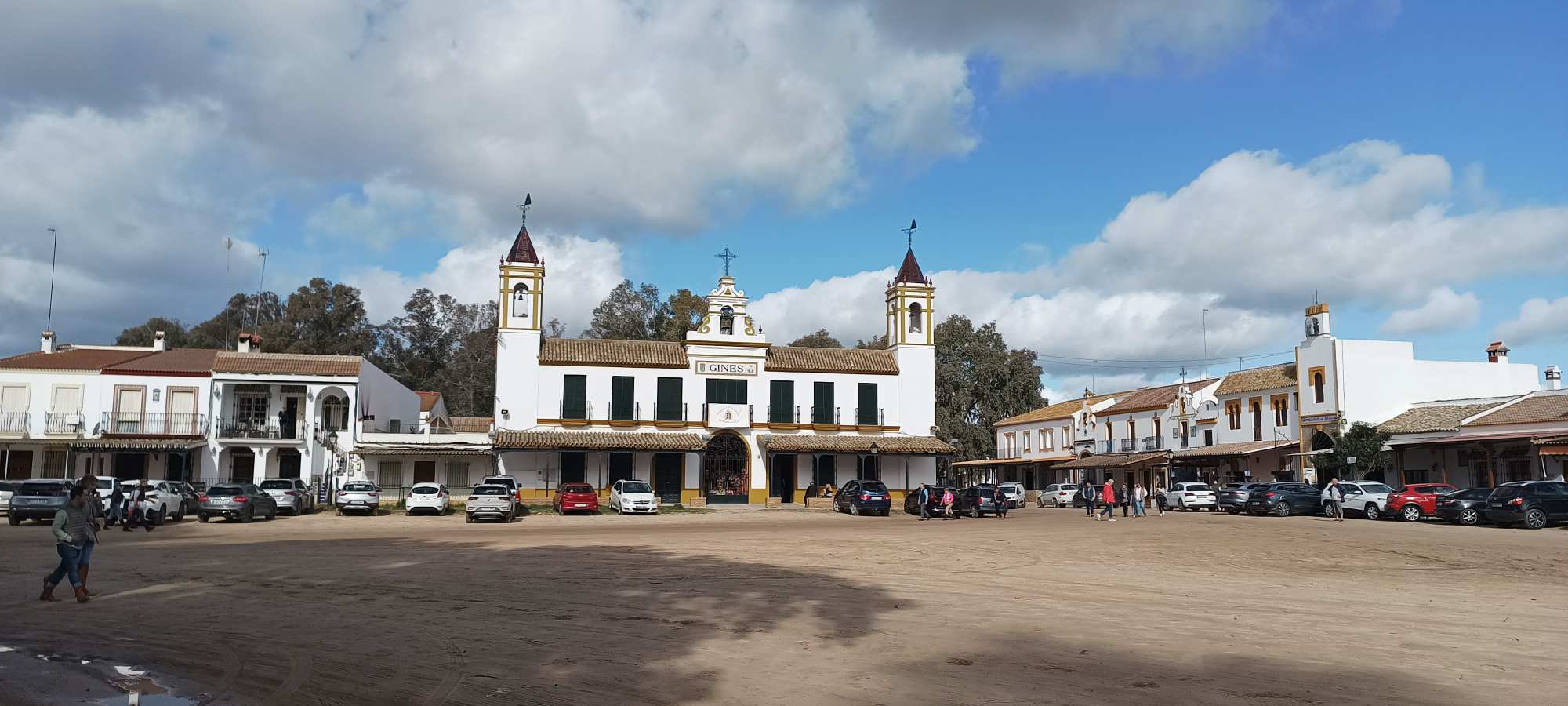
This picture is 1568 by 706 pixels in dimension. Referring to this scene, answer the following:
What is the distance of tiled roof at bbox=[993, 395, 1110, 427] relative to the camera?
68.9m

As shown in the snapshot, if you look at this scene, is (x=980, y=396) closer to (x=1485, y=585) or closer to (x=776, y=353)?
(x=776, y=353)

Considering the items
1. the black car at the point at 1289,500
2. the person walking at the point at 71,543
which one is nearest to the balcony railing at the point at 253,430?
the person walking at the point at 71,543

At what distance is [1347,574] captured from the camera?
16609 mm

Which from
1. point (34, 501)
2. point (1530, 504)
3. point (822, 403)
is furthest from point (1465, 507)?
point (34, 501)

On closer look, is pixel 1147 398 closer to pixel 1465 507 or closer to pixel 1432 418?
pixel 1432 418

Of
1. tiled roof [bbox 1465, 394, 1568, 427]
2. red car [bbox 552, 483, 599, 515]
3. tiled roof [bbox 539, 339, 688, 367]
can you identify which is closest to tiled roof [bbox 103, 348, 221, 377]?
tiled roof [bbox 539, 339, 688, 367]

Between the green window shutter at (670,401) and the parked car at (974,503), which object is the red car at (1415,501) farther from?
the green window shutter at (670,401)

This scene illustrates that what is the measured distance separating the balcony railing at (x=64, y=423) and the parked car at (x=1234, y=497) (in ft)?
153

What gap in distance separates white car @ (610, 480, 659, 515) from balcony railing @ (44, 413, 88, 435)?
73.2 feet

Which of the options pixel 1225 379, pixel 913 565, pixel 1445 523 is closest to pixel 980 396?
pixel 1225 379

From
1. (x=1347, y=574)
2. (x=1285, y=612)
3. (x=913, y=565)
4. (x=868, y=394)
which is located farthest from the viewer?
(x=868, y=394)

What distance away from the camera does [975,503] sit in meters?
37.4

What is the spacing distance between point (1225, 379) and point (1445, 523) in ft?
83.3

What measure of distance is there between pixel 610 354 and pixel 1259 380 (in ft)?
111
